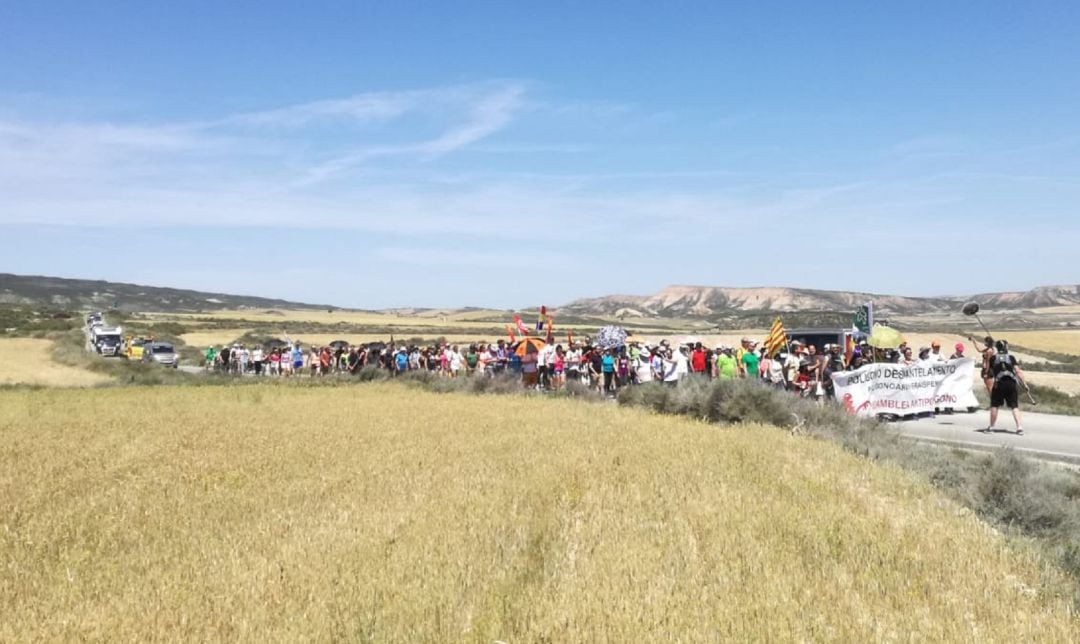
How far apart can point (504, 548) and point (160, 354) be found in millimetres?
44422

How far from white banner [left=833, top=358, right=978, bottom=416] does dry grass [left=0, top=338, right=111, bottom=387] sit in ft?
83.0

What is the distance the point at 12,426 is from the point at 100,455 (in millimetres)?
5208

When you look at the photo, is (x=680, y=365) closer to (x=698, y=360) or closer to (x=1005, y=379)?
(x=698, y=360)

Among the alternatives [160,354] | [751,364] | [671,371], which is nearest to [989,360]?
[751,364]

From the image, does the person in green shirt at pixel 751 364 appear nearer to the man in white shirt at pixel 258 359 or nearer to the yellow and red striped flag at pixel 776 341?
the yellow and red striped flag at pixel 776 341

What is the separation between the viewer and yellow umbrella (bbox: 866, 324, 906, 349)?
21.7m

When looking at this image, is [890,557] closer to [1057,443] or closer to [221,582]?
[221,582]

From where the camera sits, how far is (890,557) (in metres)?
5.95

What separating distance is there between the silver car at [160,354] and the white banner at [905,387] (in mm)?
37386

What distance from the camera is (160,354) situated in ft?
150

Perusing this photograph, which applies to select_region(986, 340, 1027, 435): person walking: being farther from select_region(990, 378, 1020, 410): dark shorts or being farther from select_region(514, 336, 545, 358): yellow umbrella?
select_region(514, 336, 545, 358): yellow umbrella

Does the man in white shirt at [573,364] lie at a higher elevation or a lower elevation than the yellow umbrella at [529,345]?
lower

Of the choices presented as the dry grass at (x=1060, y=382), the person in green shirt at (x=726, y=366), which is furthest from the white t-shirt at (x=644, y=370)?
the dry grass at (x=1060, y=382)

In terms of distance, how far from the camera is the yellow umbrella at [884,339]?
21656 mm
